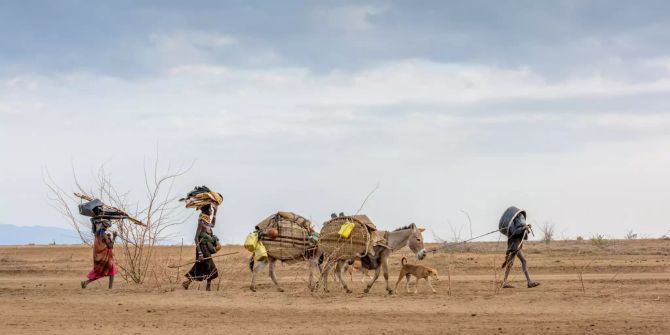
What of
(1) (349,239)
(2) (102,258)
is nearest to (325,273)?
(1) (349,239)

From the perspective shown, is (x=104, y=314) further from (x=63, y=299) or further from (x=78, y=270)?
(x=78, y=270)

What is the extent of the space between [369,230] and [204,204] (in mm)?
3353

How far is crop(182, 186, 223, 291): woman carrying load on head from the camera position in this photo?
760 inches

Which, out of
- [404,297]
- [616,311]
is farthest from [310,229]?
[616,311]

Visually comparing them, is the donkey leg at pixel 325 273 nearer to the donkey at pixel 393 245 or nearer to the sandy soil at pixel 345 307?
the donkey at pixel 393 245

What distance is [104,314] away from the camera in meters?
16.5

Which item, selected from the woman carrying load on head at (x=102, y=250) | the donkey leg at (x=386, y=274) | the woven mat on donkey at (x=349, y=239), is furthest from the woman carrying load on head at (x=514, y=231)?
the woman carrying load on head at (x=102, y=250)

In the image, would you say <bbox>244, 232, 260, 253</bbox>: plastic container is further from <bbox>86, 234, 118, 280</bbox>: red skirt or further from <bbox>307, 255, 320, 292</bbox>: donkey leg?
<bbox>86, 234, 118, 280</bbox>: red skirt

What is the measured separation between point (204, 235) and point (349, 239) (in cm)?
294

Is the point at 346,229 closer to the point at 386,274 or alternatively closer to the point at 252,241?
the point at 386,274

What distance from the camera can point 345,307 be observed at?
17125 mm

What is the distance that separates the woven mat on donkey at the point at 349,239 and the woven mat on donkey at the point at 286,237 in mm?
614

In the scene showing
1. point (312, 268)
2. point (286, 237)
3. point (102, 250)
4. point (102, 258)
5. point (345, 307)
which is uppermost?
point (286, 237)

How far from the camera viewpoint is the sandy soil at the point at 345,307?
14.9 m
